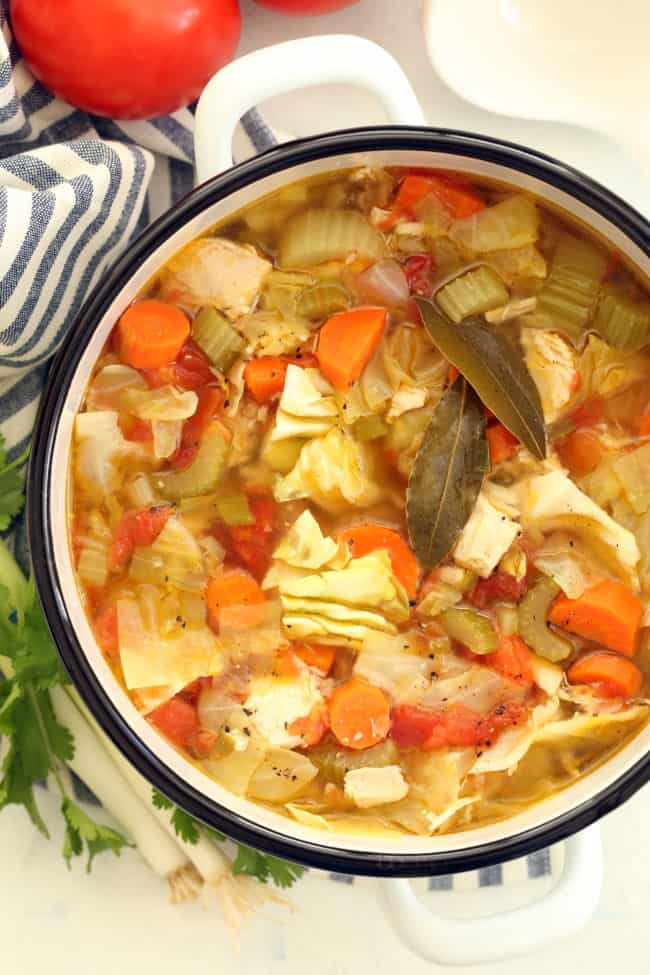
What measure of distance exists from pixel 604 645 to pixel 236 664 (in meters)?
0.51

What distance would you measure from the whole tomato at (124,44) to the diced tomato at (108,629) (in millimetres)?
740

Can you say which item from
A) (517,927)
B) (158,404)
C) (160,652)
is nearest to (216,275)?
(158,404)

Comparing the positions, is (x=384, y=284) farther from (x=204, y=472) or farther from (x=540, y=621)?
(x=540, y=621)

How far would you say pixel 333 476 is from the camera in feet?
5.00

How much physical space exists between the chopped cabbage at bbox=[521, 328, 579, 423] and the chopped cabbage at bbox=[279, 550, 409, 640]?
1.04 ft

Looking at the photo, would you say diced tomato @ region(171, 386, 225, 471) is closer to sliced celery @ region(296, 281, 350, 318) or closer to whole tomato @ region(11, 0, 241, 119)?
sliced celery @ region(296, 281, 350, 318)

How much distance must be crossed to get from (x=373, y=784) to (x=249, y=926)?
448 mm

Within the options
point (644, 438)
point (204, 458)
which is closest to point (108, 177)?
point (204, 458)

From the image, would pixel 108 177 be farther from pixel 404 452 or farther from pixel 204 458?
pixel 404 452

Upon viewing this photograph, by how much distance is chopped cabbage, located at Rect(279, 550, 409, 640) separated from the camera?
1.53 meters

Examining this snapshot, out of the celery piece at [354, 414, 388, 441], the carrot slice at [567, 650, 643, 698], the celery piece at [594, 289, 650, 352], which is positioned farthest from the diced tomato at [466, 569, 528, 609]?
the celery piece at [594, 289, 650, 352]

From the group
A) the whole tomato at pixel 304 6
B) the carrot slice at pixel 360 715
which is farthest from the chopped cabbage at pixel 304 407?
the whole tomato at pixel 304 6

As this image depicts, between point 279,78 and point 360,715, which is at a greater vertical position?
point 279,78

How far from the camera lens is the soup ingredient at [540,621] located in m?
1.55
